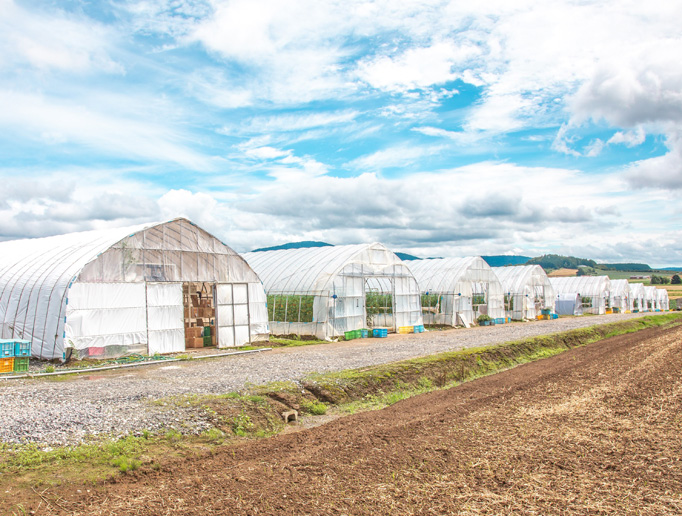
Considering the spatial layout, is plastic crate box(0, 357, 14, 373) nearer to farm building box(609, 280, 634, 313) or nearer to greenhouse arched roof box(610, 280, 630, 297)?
farm building box(609, 280, 634, 313)

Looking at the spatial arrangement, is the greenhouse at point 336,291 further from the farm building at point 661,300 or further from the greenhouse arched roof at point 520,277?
the farm building at point 661,300

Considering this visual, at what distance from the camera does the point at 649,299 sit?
258 ft

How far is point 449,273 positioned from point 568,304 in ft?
89.7

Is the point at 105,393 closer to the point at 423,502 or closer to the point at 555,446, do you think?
the point at 423,502

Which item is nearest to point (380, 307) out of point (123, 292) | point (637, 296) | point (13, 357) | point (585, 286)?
point (123, 292)

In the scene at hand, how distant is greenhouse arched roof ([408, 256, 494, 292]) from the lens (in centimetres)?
4122

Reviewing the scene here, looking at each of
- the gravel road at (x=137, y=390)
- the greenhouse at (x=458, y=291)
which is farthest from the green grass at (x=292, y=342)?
the greenhouse at (x=458, y=291)

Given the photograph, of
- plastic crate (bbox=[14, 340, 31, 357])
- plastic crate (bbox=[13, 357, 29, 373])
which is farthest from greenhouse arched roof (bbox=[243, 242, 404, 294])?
plastic crate (bbox=[13, 357, 29, 373])

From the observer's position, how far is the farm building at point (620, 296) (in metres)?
67.6

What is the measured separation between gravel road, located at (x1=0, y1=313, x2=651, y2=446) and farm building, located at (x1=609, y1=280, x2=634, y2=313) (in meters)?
53.0

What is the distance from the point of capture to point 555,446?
9422 mm

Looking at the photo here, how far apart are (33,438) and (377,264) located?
2632 centimetres

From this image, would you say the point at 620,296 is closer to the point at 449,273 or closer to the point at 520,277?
the point at 520,277

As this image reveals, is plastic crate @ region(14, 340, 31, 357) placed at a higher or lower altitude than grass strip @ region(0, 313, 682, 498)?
higher
